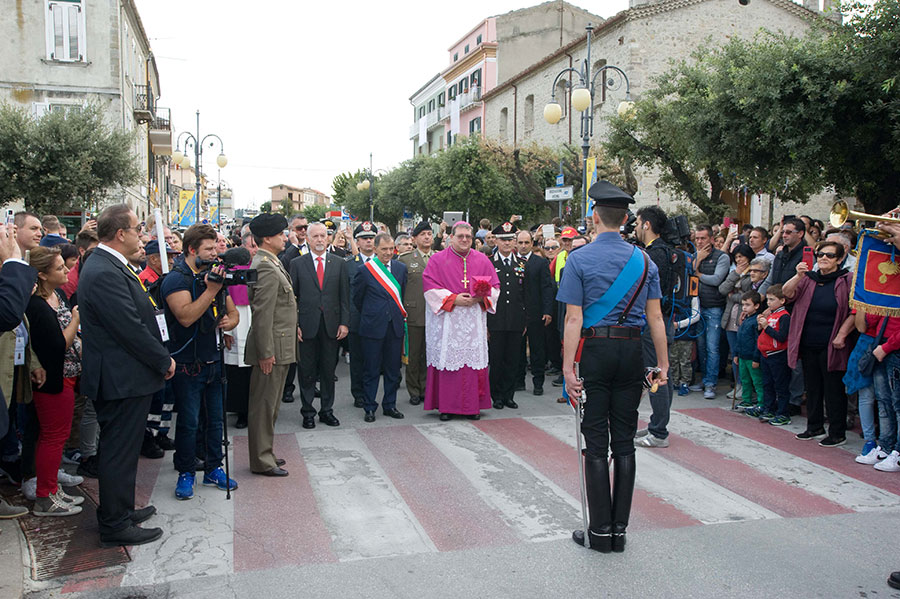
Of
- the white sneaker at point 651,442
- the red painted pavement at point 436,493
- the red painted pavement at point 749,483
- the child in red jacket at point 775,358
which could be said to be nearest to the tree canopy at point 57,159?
the red painted pavement at point 436,493

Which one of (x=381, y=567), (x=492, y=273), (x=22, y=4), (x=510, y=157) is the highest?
(x=22, y=4)

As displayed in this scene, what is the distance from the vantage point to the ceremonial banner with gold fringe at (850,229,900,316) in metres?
6.06

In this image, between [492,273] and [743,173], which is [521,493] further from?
[743,173]

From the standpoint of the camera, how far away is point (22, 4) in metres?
24.2

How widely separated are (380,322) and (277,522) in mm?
3485

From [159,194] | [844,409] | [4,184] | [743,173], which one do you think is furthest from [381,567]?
[159,194]

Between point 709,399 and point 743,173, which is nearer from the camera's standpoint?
point 709,399

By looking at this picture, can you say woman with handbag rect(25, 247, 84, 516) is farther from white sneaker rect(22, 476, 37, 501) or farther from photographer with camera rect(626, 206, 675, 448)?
photographer with camera rect(626, 206, 675, 448)

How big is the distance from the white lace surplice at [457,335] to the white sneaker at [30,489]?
395 centimetres

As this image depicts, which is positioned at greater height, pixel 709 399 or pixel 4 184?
pixel 4 184

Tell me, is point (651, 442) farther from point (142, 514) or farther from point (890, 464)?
point (142, 514)

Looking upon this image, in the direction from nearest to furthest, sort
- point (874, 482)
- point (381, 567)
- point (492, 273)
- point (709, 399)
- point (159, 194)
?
1. point (381, 567)
2. point (874, 482)
3. point (492, 273)
4. point (709, 399)
5. point (159, 194)

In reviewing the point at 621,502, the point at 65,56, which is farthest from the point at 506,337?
the point at 65,56

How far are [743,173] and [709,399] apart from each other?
457cm
